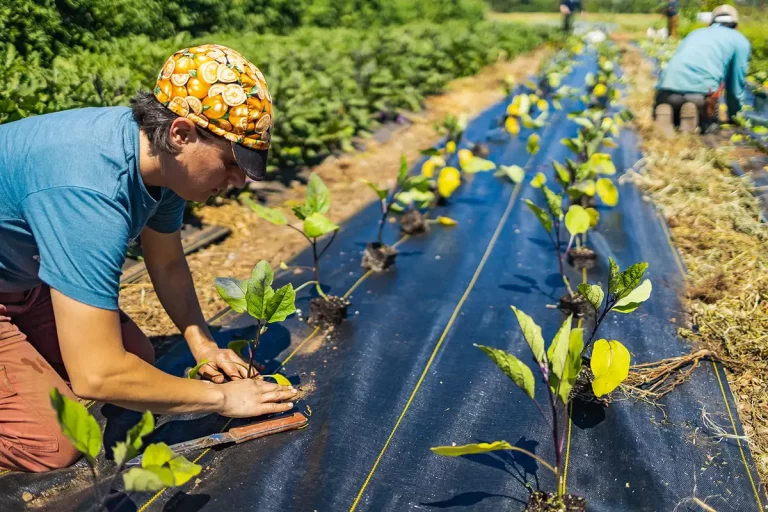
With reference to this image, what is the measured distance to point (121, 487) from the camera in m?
1.67

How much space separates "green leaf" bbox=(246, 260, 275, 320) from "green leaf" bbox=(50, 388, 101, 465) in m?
0.66

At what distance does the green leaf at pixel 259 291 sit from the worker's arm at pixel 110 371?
0.32 metres

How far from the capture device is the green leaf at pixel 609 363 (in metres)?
1.72

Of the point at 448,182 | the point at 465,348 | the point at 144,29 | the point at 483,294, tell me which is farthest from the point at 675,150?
the point at 144,29

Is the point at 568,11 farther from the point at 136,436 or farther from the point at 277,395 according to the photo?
the point at 136,436

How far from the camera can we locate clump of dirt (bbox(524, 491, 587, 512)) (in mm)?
1594

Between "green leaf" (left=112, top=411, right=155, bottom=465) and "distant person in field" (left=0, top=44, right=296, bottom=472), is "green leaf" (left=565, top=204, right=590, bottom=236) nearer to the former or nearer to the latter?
"distant person in field" (left=0, top=44, right=296, bottom=472)

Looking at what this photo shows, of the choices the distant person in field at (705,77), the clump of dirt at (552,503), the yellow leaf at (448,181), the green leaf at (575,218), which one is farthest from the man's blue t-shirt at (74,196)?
the distant person in field at (705,77)

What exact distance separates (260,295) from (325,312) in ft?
2.19

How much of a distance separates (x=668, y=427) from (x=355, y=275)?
1502 millimetres

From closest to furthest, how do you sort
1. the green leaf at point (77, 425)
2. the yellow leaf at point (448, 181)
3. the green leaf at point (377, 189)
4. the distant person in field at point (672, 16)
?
the green leaf at point (77, 425) → the green leaf at point (377, 189) → the yellow leaf at point (448, 181) → the distant person in field at point (672, 16)

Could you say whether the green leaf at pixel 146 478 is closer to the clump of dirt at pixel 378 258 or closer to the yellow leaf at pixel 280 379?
the yellow leaf at pixel 280 379

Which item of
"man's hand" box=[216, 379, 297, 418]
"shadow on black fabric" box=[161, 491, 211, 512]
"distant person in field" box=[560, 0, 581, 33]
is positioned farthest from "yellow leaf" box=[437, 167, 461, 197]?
"distant person in field" box=[560, 0, 581, 33]

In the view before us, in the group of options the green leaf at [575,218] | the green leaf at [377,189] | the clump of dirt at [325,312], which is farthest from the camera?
the green leaf at [377,189]
